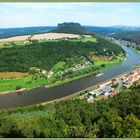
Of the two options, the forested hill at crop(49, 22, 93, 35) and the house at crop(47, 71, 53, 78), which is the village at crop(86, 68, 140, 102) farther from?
the forested hill at crop(49, 22, 93, 35)

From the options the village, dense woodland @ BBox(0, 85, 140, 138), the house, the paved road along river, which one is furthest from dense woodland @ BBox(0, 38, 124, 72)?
dense woodland @ BBox(0, 85, 140, 138)

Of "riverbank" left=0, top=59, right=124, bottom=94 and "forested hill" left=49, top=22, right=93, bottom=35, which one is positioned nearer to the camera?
"riverbank" left=0, top=59, right=124, bottom=94

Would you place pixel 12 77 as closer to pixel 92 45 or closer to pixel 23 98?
pixel 23 98

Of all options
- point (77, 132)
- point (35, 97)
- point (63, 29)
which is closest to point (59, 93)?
point (35, 97)

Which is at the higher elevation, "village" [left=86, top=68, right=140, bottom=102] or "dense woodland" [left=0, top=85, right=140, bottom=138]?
"dense woodland" [left=0, top=85, right=140, bottom=138]

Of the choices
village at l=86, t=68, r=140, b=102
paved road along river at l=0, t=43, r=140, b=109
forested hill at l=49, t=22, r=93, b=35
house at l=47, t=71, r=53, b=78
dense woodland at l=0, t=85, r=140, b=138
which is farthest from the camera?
forested hill at l=49, t=22, r=93, b=35

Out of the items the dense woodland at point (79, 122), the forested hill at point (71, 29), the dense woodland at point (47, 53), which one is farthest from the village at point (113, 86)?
the forested hill at point (71, 29)

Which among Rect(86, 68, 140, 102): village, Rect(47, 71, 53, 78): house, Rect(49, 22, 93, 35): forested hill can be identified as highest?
Rect(49, 22, 93, 35): forested hill
